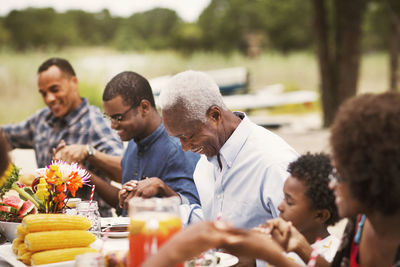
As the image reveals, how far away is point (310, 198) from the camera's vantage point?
2.16 m

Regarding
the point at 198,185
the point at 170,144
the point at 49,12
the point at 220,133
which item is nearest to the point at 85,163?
the point at 170,144

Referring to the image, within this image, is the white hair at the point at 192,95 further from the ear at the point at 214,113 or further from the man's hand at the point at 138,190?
the man's hand at the point at 138,190

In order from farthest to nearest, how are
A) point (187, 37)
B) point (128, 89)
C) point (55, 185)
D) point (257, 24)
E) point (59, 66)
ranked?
point (257, 24) → point (187, 37) → point (59, 66) → point (128, 89) → point (55, 185)

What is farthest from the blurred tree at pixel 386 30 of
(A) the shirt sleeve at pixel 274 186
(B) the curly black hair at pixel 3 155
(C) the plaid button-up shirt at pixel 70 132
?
(B) the curly black hair at pixel 3 155

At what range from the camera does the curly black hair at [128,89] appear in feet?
11.2

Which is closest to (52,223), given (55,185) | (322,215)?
(55,185)

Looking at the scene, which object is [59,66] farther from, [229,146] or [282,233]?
[282,233]

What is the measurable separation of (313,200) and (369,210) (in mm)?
568

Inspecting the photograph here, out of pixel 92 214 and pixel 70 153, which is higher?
pixel 70 153

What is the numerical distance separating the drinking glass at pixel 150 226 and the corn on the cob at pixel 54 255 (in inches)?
22.8

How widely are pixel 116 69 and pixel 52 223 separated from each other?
13126 mm

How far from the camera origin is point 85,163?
156 inches

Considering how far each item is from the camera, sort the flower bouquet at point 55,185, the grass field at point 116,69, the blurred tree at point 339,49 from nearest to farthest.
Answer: the flower bouquet at point 55,185 → the blurred tree at point 339,49 → the grass field at point 116,69

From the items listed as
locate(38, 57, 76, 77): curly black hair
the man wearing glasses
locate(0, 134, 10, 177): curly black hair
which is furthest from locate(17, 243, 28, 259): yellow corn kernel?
locate(38, 57, 76, 77): curly black hair
